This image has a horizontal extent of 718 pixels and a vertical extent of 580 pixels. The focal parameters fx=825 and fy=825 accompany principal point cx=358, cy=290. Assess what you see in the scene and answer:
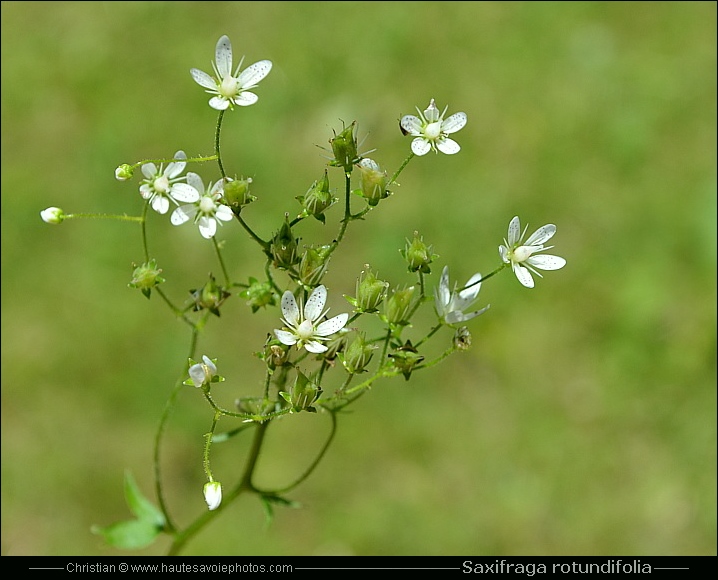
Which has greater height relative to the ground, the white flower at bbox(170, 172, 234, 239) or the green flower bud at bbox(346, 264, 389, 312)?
the white flower at bbox(170, 172, 234, 239)

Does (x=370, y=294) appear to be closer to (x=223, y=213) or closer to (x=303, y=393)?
(x=303, y=393)

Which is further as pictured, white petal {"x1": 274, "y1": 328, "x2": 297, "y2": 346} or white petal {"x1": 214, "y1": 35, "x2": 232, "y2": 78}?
white petal {"x1": 214, "y1": 35, "x2": 232, "y2": 78}

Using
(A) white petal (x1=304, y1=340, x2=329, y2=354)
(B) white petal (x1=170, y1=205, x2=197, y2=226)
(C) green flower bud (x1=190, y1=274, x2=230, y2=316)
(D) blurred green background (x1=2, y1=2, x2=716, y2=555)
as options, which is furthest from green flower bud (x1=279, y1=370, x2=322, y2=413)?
(D) blurred green background (x1=2, y1=2, x2=716, y2=555)

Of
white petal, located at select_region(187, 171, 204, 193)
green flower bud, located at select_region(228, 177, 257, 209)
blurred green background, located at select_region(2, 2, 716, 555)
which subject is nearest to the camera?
green flower bud, located at select_region(228, 177, 257, 209)

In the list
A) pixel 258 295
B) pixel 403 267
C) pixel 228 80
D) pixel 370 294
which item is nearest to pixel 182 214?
pixel 258 295

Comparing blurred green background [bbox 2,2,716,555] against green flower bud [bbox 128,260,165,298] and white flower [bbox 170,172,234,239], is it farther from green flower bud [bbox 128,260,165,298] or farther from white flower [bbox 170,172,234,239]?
white flower [bbox 170,172,234,239]

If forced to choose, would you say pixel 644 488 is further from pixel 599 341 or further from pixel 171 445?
pixel 171 445
